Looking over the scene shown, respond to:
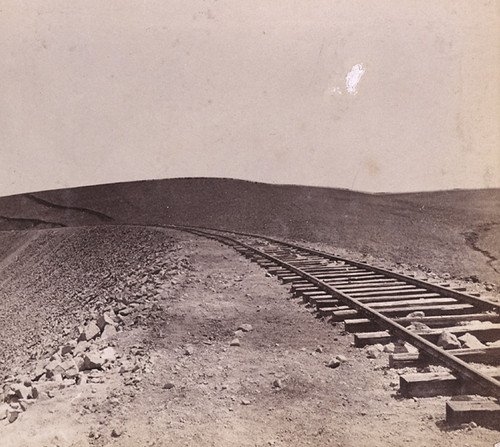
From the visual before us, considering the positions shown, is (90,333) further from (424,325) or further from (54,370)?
(424,325)

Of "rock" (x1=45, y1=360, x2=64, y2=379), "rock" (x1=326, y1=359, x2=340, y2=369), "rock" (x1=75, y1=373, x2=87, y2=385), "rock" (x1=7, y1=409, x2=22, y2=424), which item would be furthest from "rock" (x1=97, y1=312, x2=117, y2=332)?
"rock" (x1=326, y1=359, x2=340, y2=369)

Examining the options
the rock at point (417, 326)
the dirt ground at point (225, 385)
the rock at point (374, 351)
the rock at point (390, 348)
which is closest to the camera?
the dirt ground at point (225, 385)

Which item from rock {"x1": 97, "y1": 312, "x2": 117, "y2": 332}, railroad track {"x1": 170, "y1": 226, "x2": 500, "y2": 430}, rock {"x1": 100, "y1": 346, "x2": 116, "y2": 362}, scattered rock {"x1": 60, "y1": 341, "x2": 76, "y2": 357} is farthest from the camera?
rock {"x1": 97, "y1": 312, "x2": 117, "y2": 332}

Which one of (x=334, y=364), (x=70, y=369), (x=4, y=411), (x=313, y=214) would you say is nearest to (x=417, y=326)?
(x=334, y=364)

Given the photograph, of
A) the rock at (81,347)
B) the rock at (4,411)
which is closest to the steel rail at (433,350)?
the rock at (81,347)

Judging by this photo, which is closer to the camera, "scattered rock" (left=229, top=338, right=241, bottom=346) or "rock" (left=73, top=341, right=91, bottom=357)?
"scattered rock" (left=229, top=338, right=241, bottom=346)

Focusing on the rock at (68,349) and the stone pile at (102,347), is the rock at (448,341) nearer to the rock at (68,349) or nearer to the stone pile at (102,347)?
the stone pile at (102,347)

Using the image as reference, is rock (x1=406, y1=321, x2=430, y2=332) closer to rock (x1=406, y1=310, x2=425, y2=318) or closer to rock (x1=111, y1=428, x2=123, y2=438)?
rock (x1=406, y1=310, x2=425, y2=318)

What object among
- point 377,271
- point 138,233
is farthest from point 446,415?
point 138,233
